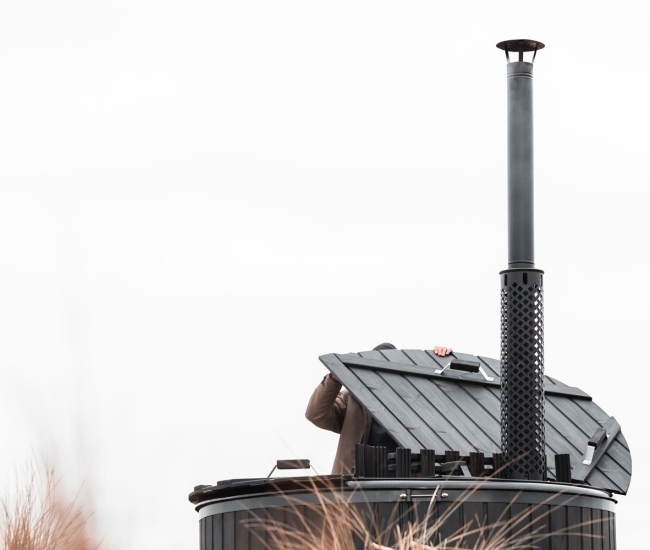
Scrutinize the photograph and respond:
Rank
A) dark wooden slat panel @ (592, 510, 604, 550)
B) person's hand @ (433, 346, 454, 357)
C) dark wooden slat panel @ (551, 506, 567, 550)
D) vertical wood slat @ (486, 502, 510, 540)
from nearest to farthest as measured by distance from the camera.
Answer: vertical wood slat @ (486, 502, 510, 540) < dark wooden slat panel @ (551, 506, 567, 550) < dark wooden slat panel @ (592, 510, 604, 550) < person's hand @ (433, 346, 454, 357)

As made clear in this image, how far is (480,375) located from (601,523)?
→ 2.06 meters

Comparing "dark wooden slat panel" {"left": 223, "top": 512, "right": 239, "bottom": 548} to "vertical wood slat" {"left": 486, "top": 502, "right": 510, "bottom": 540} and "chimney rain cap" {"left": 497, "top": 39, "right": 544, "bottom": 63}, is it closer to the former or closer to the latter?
"vertical wood slat" {"left": 486, "top": 502, "right": 510, "bottom": 540}

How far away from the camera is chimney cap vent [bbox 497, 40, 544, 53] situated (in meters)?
9.82

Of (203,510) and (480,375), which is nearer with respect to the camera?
(203,510)

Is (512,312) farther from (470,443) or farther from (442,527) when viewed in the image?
(442,527)

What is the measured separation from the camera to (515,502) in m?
8.74

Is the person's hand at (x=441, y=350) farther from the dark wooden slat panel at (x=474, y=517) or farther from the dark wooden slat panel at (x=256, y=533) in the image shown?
the dark wooden slat panel at (x=256, y=533)

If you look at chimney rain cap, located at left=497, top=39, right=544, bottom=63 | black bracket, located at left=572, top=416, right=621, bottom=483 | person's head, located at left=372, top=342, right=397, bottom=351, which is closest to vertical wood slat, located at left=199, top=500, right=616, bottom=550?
black bracket, located at left=572, top=416, right=621, bottom=483

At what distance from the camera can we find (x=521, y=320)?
954 centimetres

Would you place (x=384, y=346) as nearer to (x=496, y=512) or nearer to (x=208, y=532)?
(x=208, y=532)

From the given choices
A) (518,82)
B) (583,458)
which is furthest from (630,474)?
(518,82)

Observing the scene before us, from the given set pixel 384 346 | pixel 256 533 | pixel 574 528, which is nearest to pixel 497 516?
pixel 574 528

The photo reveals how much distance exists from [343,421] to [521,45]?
3352 mm

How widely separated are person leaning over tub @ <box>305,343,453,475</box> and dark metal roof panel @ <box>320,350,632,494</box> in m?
0.25
